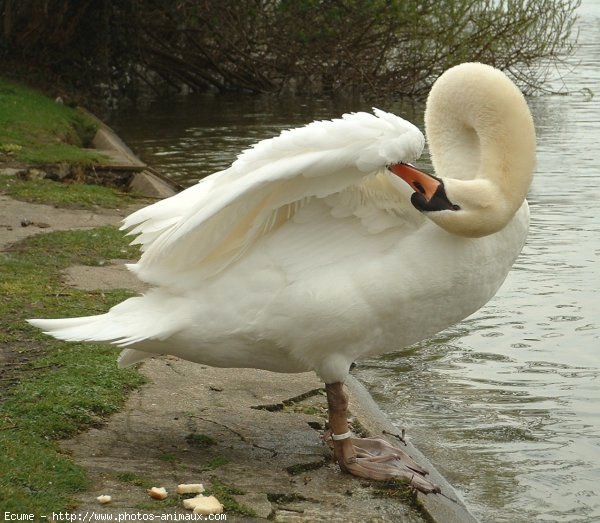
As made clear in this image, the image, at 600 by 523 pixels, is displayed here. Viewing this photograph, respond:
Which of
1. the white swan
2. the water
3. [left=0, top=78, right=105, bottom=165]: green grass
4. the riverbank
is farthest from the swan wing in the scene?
[left=0, top=78, right=105, bottom=165]: green grass

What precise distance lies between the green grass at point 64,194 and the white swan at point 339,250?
5190mm

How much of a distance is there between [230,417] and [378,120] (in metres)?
1.53

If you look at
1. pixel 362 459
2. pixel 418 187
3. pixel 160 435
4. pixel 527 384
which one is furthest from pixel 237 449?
pixel 527 384

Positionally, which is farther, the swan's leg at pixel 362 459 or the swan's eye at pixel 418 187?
the swan's leg at pixel 362 459

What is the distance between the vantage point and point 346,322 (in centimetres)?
398

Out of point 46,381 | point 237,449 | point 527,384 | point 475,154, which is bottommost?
point 527,384

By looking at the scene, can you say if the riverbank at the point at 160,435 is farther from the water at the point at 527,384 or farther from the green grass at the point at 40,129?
the green grass at the point at 40,129

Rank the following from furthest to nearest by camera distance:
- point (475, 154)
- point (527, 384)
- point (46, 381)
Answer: point (527, 384) < point (46, 381) < point (475, 154)

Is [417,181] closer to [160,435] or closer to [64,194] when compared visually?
[160,435]

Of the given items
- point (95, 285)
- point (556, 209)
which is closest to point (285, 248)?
point (95, 285)

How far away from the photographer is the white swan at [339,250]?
12.9 ft

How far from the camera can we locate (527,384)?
6.16m

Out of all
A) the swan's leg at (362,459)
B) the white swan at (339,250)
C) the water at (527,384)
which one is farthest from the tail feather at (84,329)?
the water at (527,384)

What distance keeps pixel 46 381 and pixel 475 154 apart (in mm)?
1979
